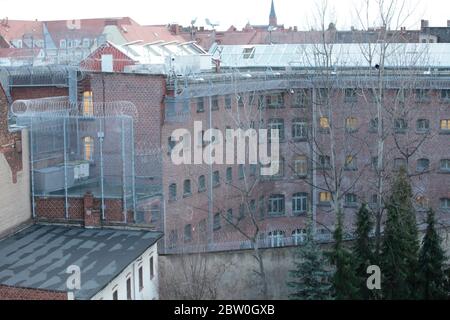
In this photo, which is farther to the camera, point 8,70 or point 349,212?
point 349,212

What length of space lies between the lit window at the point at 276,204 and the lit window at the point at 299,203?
644 mm

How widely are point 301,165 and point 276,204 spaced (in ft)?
8.36

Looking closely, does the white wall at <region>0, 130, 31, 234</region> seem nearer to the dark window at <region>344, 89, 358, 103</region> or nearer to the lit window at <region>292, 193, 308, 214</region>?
the lit window at <region>292, 193, 308, 214</region>

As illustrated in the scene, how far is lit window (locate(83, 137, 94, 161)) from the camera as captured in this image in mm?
25875

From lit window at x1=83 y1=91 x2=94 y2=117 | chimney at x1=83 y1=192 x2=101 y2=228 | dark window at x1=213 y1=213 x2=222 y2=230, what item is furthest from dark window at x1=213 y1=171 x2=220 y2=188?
chimney at x1=83 y1=192 x2=101 y2=228

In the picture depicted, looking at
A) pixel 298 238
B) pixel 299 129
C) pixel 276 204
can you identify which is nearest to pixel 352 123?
pixel 299 129

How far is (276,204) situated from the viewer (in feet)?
119

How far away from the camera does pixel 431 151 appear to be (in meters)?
35.3

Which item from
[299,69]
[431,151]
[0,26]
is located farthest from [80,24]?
[431,151]

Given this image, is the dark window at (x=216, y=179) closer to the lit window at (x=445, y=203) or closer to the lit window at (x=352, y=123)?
the lit window at (x=352, y=123)

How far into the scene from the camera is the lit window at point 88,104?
2747 cm

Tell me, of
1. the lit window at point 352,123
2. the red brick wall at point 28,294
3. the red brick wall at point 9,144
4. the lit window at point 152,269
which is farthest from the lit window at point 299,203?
the red brick wall at point 28,294
